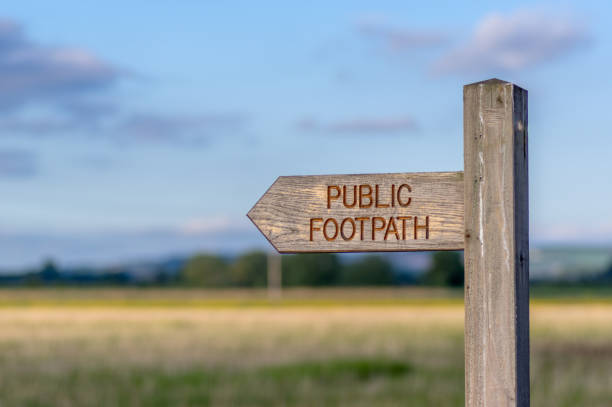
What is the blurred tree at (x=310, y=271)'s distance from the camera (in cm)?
10638

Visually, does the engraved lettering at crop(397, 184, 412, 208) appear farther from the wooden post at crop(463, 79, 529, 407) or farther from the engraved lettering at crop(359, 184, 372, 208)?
the wooden post at crop(463, 79, 529, 407)

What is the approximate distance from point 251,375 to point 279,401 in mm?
3003

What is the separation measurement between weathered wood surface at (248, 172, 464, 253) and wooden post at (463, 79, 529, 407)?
124 mm

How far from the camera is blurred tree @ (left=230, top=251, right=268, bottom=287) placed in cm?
11256

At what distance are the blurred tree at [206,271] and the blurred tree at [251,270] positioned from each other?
2211mm

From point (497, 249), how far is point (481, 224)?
13 cm

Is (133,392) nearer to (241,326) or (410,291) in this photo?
(241,326)

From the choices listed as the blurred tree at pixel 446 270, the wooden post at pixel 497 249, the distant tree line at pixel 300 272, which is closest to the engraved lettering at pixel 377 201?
the wooden post at pixel 497 249

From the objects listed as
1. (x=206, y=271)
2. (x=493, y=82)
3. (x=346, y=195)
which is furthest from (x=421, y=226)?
(x=206, y=271)

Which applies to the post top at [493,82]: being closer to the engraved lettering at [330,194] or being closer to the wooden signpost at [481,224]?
the wooden signpost at [481,224]

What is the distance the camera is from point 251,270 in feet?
373

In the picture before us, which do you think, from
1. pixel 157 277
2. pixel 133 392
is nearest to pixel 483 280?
pixel 133 392

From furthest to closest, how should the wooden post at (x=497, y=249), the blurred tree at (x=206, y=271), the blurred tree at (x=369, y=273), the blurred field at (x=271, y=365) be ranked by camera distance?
the blurred tree at (x=206, y=271) < the blurred tree at (x=369, y=273) < the blurred field at (x=271, y=365) < the wooden post at (x=497, y=249)

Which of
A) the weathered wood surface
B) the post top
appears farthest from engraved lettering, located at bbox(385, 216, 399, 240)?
the post top
